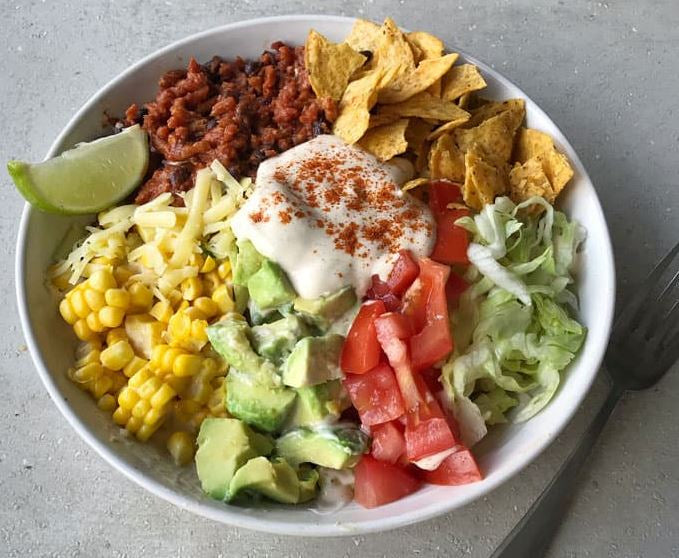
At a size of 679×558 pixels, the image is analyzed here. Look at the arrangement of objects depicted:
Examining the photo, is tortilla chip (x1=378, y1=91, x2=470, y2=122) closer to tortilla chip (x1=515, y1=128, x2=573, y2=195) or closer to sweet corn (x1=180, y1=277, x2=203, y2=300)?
tortilla chip (x1=515, y1=128, x2=573, y2=195)

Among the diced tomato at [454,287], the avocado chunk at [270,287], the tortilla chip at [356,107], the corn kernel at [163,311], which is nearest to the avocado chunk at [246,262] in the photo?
the avocado chunk at [270,287]

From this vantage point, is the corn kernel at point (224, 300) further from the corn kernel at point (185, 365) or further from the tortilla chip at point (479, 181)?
the tortilla chip at point (479, 181)

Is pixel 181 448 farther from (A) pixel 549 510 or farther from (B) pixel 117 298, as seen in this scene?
(A) pixel 549 510

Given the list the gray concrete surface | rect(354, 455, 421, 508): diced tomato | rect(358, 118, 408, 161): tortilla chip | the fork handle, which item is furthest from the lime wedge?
the fork handle

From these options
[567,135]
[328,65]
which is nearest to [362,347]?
[328,65]

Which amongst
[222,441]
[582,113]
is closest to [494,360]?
[222,441]

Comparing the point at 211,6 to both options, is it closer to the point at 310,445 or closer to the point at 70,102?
the point at 70,102
